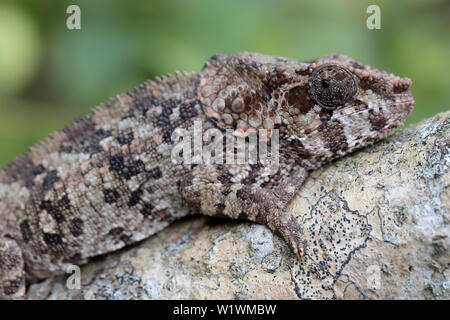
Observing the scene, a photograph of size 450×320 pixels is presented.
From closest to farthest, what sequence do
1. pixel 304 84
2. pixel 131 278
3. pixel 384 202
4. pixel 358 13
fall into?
pixel 384 202 → pixel 304 84 → pixel 131 278 → pixel 358 13

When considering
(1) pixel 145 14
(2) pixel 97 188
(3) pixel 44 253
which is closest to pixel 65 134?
(2) pixel 97 188

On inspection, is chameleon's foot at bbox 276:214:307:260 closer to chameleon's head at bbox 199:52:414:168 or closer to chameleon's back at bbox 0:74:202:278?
chameleon's head at bbox 199:52:414:168

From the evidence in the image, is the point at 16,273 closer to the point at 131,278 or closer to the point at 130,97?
the point at 131,278

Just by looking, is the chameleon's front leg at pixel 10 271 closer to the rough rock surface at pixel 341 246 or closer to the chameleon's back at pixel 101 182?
the chameleon's back at pixel 101 182

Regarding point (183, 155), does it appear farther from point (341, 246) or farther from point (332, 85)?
point (341, 246)

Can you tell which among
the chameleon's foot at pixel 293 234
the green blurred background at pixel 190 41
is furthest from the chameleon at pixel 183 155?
the green blurred background at pixel 190 41

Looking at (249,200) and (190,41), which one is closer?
(249,200)

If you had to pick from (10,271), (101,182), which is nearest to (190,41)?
(101,182)
